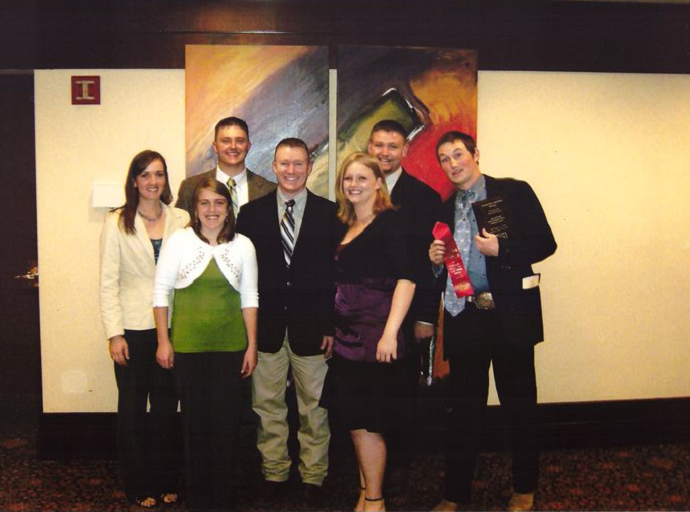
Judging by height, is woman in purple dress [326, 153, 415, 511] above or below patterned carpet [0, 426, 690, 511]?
above

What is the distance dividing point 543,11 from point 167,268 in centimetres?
254

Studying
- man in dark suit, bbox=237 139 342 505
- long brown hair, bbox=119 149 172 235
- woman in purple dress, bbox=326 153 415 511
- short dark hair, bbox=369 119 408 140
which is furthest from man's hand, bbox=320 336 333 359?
short dark hair, bbox=369 119 408 140

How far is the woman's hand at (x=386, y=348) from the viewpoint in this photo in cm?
255

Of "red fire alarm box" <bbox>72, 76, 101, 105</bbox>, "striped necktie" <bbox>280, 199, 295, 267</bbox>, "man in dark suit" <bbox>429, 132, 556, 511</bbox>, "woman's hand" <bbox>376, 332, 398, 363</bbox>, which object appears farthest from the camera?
"red fire alarm box" <bbox>72, 76, 101, 105</bbox>

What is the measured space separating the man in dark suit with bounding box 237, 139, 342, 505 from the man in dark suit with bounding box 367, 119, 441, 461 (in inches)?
15.1

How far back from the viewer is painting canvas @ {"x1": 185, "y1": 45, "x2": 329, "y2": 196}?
3277 millimetres

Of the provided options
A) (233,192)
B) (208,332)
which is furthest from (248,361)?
(233,192)

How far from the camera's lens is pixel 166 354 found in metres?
2.65

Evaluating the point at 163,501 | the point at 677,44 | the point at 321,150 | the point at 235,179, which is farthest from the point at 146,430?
the point at 677,44

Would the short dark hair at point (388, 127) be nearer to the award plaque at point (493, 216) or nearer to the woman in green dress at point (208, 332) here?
the award plaque at point (493, 216)

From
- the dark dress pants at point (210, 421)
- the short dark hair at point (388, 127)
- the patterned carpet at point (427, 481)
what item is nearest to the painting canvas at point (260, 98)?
the short dark hair at point (388, 127)

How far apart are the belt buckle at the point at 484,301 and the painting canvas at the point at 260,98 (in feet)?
3.59

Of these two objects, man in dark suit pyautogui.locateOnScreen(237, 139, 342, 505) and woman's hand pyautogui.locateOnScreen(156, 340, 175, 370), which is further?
man in dark suit pyautogui.locateOnScreen(237, 139, 342, 505)

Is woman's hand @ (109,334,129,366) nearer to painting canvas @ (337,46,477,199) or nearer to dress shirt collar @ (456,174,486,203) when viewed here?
painting canvas @ (337,46,477,199)
